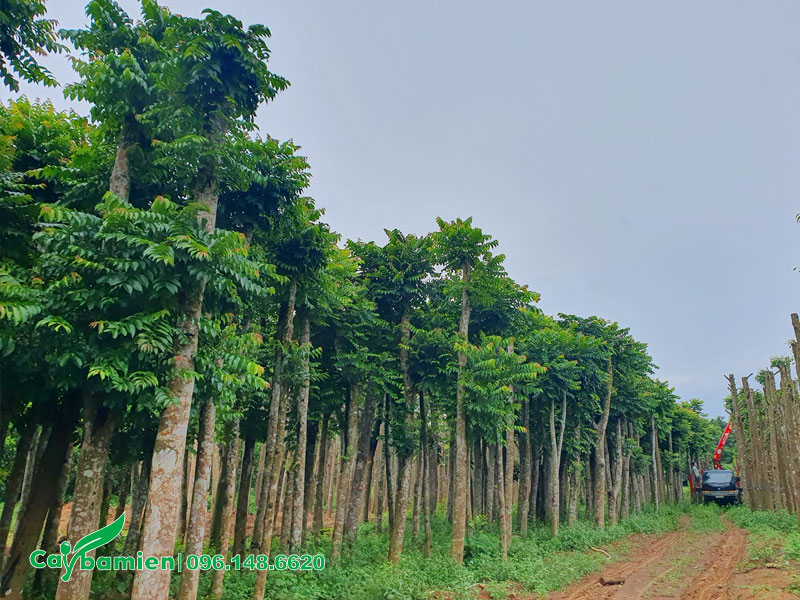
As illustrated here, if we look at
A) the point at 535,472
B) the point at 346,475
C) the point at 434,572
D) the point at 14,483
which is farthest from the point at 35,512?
the point at 535,472

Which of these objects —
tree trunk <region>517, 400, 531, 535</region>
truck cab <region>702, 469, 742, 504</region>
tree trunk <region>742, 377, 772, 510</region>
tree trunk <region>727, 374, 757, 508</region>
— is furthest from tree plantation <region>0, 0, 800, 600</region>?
truck cab <region>702, 469, 742, 504</region>

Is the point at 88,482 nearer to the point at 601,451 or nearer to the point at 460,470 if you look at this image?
the point at 460,470

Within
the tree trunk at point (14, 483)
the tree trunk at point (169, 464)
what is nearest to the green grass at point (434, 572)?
the tree trunk at point (14, 483)

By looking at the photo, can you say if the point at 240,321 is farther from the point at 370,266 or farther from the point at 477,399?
the point at 477,399

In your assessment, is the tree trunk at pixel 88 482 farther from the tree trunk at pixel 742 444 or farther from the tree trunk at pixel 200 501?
the tree trunk at pixel 742 444

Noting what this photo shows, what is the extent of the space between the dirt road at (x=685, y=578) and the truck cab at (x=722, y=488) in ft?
64.6

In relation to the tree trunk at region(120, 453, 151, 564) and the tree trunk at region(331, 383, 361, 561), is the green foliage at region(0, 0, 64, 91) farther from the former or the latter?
the tree trunk at region(331, 383, 361, 561)

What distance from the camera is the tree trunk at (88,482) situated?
6910mm

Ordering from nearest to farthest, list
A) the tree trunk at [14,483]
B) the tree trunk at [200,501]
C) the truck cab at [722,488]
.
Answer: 1. the tree trunk at [200,501]
2. the tree trunk at [14,483]
3. the truck cab at [722,488]

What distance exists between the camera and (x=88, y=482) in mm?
6996

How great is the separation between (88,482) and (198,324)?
264cm

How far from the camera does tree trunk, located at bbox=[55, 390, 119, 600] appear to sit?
6.91 metres

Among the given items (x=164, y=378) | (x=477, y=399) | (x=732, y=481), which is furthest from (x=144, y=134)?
(x=732, y=481)

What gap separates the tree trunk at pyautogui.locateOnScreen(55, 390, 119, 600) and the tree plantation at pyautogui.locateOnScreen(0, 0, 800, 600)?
0.03m
